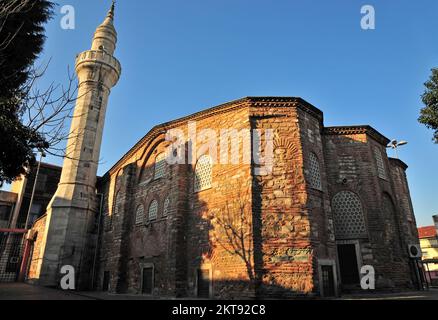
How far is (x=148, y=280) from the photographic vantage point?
12.5 metres

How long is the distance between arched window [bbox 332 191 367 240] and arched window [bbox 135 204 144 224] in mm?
8655

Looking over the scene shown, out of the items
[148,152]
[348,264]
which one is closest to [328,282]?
[348,264]

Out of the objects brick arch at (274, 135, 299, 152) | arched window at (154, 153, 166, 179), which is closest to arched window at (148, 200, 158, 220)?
arched window at (154, 153, 166, 179)

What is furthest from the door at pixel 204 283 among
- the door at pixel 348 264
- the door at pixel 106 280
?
the door at pixel 106 280

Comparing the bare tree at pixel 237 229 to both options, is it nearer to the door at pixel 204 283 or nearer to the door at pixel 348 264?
the door at pixel 204 283

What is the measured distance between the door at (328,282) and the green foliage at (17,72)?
8596 millimetres

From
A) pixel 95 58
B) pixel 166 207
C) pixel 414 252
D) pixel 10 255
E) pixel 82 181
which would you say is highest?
pixel 95 58

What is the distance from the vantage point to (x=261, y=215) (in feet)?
31.0

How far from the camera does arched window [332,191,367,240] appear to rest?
11.4 metres

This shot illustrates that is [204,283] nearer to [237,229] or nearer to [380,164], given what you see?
[237,229]

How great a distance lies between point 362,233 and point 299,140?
446 centimetres

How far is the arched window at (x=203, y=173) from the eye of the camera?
1142 cm

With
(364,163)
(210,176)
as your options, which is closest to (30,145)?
(210,176)

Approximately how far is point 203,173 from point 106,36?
14.7 metres
